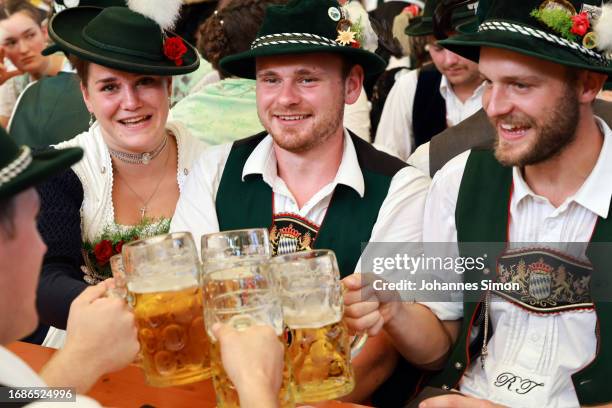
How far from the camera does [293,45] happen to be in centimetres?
219

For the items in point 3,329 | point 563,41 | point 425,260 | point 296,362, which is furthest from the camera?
point 425,260

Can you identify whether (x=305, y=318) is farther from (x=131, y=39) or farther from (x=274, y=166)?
(x=131, y=39)

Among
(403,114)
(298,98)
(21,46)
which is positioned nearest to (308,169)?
(298,98)

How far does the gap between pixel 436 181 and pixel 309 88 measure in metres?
0.49

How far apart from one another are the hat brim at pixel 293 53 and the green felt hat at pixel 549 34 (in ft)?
1.33

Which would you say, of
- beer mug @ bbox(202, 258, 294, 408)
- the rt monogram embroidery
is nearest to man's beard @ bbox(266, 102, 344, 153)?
the rt monogram embroidery

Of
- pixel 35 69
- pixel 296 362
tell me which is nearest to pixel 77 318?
pixel 296 362

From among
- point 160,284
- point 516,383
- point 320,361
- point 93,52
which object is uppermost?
point 93,52

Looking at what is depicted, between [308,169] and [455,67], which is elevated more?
[455,67]

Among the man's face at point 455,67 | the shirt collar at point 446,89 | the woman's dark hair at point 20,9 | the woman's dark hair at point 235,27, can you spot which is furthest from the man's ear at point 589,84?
the woman's dark hair at point 20,9

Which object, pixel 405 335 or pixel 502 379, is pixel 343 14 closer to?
pixel 405 335

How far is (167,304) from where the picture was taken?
1389 mm

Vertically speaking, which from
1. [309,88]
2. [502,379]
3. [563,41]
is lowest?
[502,379]

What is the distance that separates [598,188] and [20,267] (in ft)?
4.86
